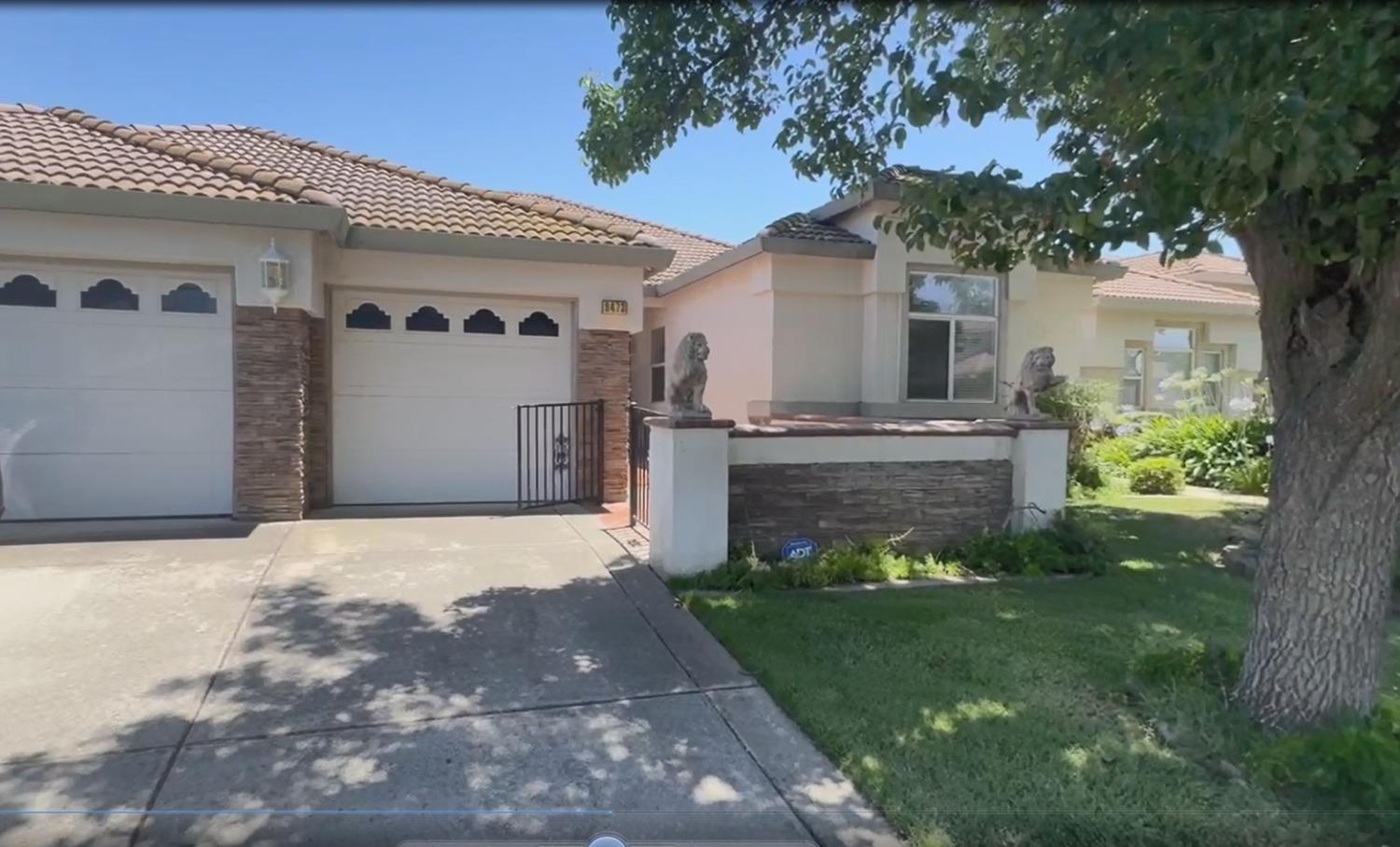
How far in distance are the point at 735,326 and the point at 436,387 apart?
4.48 meters

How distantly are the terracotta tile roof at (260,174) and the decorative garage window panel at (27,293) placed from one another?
3.63ft

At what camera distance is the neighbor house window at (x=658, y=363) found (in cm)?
1469

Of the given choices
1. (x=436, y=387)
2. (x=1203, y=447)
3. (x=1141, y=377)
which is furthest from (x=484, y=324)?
(x=1141, y=377)

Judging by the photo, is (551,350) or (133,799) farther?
(551,350)

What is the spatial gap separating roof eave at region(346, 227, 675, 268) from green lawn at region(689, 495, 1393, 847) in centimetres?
511

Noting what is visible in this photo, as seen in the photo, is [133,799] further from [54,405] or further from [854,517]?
[54,405]

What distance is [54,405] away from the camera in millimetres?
7719

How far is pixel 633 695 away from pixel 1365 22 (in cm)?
404

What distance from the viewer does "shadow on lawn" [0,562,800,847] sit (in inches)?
113

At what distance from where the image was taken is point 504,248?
888 centimetres

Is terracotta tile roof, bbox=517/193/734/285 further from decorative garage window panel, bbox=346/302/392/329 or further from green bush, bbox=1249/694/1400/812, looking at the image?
green bush, bbox=1249/694/1400/812

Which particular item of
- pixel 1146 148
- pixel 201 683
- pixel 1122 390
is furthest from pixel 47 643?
pixel 1122 390

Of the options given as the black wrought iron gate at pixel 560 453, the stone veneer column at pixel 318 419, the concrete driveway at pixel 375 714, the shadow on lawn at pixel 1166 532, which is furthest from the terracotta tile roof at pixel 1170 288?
the concrete driveway at pixel 375 714

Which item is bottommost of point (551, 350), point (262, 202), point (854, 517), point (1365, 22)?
point (854, 517)
